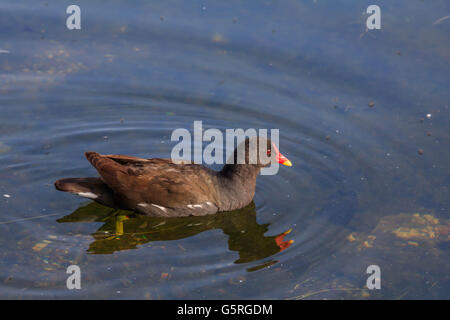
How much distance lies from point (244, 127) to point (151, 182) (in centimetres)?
221

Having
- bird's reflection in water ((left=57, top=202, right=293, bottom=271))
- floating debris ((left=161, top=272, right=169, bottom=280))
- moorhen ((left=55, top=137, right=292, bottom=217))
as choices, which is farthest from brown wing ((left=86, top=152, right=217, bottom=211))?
floating debris ((left=161, top=272, right=169, bottom=280))

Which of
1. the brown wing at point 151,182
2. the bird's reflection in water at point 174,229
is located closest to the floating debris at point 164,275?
the bird's reflection in water at point 174,229

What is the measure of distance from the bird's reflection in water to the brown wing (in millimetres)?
221

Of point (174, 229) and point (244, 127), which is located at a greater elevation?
point (244, 127)

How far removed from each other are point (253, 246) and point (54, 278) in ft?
7.19

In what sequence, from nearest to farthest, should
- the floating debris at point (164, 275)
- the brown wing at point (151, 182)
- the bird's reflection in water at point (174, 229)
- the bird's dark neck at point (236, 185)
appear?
the floating debris at point (164, 275)
the bird's reflection in water at point (174, 229)
the brown wing at point (151, 182)
the bird's dark neck at point (236, 185)

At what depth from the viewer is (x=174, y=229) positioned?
805 cm

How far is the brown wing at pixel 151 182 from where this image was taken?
8031 mm

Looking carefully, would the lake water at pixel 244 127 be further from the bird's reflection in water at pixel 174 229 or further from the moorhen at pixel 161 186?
the moorhen at pixel 161 186

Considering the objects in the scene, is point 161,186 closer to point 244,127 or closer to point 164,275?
point 164,275

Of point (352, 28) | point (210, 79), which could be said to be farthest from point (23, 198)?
point (352, 28)

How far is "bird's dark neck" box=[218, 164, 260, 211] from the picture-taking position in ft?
27.3

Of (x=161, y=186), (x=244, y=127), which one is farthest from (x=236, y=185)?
(x=244, y=127)
